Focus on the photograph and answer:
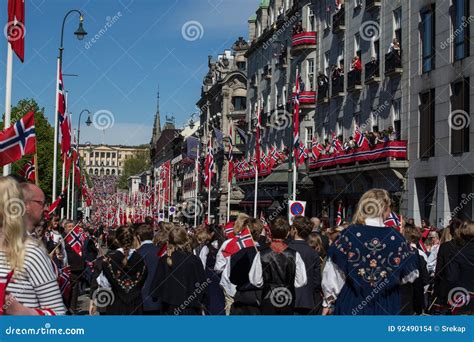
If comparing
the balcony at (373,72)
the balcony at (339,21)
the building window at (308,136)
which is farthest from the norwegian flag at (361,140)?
the building window at (308,136)

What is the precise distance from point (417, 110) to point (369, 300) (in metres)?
24.1

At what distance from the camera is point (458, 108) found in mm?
27438

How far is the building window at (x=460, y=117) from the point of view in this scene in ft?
88.2

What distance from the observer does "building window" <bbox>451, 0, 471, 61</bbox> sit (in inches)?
1050

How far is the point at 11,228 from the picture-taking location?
446 cm

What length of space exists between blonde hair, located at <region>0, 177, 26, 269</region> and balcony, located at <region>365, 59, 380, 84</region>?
31.0 meters

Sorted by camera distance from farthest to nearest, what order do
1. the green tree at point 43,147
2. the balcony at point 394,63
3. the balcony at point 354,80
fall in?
the green tree at point 43,147 → the balcony at point 354,80 → the balcony at point 394,63

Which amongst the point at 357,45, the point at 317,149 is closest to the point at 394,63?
the point at 357,45

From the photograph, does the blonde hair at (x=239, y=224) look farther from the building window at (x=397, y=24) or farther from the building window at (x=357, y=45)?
the building window at (x=357, y=45)

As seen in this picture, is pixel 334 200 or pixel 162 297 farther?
pixel 334 200

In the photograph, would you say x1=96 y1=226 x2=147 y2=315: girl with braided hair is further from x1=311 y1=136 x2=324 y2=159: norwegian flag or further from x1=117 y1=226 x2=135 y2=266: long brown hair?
x1=311 y1=136 x2=324 y2=159: norwegian flag

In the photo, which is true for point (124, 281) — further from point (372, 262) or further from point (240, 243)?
point (372, 262)
